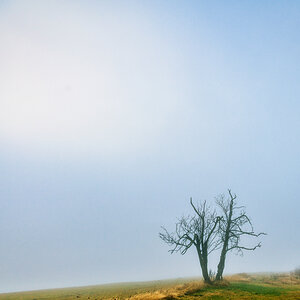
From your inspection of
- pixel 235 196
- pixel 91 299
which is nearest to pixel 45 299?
pixel 91 299

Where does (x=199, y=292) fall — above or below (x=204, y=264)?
below

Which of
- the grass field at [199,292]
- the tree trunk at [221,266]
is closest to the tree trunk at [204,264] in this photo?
the grass field at [199,292]

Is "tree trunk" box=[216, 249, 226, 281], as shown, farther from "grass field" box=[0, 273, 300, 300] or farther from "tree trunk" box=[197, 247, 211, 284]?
"tree trunk" box=[197, 247, 211, 284]

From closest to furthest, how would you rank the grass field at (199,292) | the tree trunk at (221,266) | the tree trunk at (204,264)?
the grass field at (199,292) → the tree trunk at (204,264) → the tree trunk at (221,266)

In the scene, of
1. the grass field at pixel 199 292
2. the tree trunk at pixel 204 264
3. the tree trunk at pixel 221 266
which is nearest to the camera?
the grass field at pixel 199 292

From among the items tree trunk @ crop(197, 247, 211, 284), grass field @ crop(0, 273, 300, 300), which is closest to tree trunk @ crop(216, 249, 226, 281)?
grass field @ crop(0, 273, 300, 300)

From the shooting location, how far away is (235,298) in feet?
53.2

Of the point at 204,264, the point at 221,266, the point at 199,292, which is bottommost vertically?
the point at 199,292

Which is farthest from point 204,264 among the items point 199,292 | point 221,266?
point 199,292

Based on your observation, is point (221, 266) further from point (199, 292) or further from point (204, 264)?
point (199, 292)

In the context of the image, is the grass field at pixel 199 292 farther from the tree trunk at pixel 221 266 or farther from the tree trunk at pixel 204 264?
the tree trunk at pixel 204 264

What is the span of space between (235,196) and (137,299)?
19.1m

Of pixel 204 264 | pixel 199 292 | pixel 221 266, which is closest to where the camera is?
→ pixel 199 292

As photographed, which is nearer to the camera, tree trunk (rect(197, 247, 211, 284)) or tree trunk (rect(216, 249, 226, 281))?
tree trunk (rect(197, 247, 211, 284))
